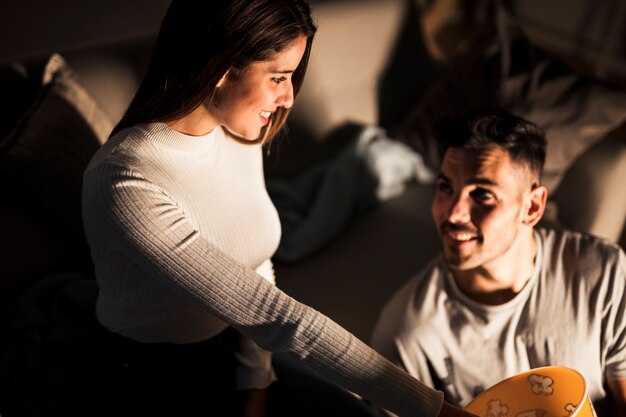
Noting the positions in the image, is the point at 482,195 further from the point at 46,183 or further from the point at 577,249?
the point at 46,183

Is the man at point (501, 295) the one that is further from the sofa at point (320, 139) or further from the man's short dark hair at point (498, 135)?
the sofa at point (320, 139)

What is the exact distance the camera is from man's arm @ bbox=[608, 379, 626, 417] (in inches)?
55.4

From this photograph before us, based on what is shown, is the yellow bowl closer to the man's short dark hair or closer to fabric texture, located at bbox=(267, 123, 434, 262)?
the man's short dark hair

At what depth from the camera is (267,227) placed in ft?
4.29

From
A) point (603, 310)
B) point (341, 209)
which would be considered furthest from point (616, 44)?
point (603, 310)

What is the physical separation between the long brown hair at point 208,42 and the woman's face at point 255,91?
0.6 inches

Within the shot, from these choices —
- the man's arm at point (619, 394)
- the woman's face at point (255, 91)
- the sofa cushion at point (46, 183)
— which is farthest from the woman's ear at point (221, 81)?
the man's arm at point (619, 394)

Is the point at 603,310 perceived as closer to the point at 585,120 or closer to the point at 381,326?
the point at 381,326

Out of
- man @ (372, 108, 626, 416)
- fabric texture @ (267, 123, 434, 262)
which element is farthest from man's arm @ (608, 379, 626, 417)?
fabric texture @ (267, 123, 434, 262)

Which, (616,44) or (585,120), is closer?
(585,120)

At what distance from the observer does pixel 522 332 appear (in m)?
1.44

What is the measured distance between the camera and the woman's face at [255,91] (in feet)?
3.44

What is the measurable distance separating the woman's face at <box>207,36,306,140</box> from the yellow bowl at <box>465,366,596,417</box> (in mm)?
570

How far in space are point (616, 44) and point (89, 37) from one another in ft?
7.85
